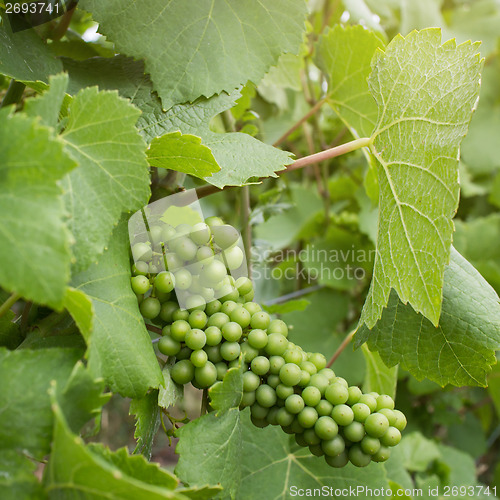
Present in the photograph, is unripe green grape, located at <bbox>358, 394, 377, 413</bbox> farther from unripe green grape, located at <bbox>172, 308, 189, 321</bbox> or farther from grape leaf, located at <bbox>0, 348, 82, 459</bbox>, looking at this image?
grape leaf, located at <bbox>0, 348, 82, 459</bbox>

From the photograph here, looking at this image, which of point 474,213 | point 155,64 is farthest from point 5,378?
point 474,213

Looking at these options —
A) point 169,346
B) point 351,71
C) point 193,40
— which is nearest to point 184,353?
point 169,346

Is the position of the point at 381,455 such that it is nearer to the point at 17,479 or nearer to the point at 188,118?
the point at 17,479

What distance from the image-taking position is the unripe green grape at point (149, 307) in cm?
62

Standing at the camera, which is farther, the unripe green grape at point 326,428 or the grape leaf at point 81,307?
the unripe green grape at point 326,428

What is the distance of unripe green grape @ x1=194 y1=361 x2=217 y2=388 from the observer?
61 cm

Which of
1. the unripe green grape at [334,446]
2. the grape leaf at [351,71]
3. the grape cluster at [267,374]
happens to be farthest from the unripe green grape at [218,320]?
the grape leaf at [351,71]

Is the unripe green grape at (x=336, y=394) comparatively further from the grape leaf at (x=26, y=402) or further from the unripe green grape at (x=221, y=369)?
the grape leaf at (x=26, y=402)

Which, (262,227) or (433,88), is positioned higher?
(433,88)

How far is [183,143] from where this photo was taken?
600 millimetres

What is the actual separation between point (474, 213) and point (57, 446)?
2.02 metres

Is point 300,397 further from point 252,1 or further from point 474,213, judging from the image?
point 474,213

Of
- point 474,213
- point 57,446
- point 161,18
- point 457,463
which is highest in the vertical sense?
point 161,18

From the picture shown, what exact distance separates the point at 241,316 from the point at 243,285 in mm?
63
